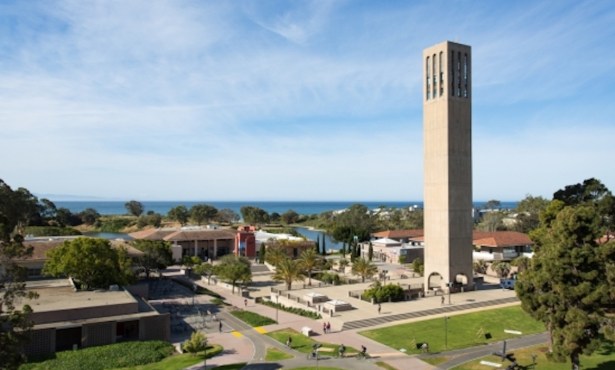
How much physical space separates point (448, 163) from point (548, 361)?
26817 mm

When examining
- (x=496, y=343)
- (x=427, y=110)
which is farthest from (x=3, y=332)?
(x=427, y=110)

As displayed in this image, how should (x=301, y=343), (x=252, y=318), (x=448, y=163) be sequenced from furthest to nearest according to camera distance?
(x=448, y=163)
(x=252, y=318)
(x=301, y=343)

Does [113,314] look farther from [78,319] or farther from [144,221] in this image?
[144,221]

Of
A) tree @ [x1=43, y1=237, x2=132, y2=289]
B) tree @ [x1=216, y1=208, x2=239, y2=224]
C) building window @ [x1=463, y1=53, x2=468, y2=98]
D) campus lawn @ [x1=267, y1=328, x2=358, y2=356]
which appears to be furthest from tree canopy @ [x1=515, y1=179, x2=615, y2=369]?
tree @ [x1=216, y1=208, x2=239, y2=224]

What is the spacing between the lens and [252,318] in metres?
44.3

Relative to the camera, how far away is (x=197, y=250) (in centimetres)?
8675

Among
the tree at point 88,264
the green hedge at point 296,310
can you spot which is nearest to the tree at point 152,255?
the tree at point 88,264

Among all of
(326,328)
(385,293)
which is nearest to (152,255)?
(385,293)

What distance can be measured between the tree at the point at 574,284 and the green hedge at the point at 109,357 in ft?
83.5

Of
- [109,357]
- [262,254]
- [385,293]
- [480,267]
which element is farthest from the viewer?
[262,254]

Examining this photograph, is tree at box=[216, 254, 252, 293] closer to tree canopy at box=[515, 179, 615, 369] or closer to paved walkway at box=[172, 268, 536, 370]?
paved walkway at box=[172, 268, 536, 370]

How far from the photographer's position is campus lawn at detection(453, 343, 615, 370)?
30.7 m

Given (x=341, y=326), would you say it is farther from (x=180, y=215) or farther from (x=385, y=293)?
(x=180, y=215)

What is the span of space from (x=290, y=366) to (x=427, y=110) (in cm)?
3637
